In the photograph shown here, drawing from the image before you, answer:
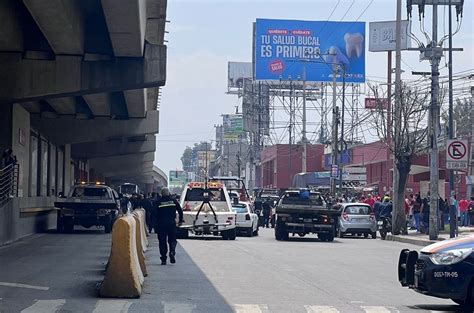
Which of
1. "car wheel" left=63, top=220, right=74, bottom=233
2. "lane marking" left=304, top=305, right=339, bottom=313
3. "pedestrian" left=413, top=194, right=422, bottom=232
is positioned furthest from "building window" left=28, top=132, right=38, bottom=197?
"lane marking" left=304, top=305, right=339, bottom=313

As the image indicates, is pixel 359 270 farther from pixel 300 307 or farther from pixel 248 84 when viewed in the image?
pixel 248 84

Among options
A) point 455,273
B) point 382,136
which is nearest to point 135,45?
point 455,273

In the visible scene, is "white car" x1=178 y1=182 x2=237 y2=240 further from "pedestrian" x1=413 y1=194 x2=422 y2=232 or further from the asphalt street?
"pedestrian" x1=413 y1=194 x2=422 y2=232

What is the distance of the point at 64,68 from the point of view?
103 ft

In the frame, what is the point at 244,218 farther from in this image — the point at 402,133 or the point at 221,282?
the point at 221,282

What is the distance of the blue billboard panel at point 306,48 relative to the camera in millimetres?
84062

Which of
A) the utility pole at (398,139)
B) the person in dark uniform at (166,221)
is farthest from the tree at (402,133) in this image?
the person in dark uniform at (166,221)

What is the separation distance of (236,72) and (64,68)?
84846 millimetres

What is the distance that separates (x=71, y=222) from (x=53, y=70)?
8.50 meters

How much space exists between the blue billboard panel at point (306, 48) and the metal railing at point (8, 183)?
5164cm

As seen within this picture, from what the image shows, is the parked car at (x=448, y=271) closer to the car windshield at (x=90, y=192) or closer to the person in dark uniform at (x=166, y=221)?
the person in dark uniform at (x=166, y=221)

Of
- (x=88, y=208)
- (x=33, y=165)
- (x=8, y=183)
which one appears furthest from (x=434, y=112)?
(x=33, y=165)

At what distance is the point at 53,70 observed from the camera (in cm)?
3141

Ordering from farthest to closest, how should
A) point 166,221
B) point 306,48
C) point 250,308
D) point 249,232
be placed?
point 306,48
point 249,232
point 166,221
point 250,308
